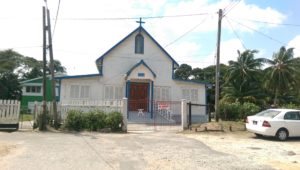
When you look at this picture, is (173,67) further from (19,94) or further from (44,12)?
(19,94)

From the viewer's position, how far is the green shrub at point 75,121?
19453 millimetres

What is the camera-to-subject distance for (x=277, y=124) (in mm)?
16469

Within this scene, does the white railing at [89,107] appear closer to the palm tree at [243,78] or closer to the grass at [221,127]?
the grass at [221,127]

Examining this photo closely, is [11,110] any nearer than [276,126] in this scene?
No

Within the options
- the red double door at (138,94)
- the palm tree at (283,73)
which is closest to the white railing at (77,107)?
the red double door at (138,94)

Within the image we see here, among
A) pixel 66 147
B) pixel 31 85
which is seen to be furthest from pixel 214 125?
pixel 31 85

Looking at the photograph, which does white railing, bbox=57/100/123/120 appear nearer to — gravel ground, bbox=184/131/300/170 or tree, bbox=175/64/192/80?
gravel ground, bbox=184/131/300/170

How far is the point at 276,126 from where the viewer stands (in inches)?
646

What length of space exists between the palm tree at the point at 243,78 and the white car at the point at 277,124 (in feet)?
98.1

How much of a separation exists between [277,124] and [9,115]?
43.4 feet

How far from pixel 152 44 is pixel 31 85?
27.4 metres

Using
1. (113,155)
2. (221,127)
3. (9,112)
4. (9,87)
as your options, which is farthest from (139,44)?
(9,87)

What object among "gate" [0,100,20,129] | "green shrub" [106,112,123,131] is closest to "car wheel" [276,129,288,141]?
"green shrub" [106,112,123,131]

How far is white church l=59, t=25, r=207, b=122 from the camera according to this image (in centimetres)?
2789
